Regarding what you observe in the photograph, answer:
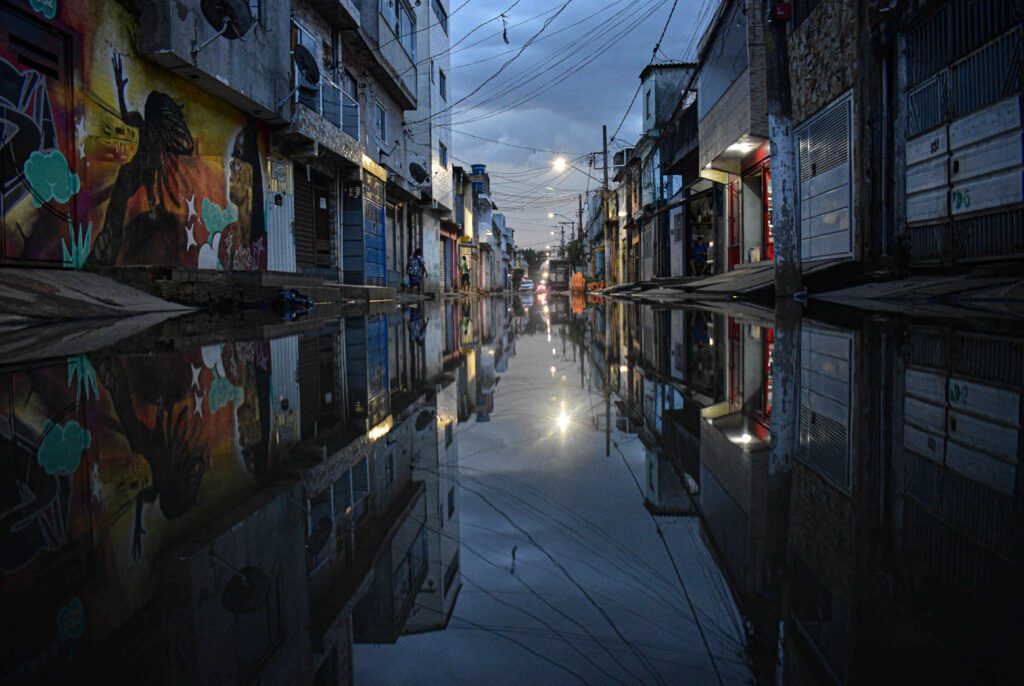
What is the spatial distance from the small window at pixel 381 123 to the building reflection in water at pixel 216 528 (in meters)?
18.5

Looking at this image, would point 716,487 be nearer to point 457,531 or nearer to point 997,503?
point 997,503

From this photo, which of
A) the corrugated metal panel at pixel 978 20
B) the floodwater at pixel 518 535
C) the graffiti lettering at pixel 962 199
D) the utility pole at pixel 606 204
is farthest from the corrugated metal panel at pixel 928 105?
the utility pole at pixel 606 204

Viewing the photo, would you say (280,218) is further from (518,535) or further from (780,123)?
(518,535)

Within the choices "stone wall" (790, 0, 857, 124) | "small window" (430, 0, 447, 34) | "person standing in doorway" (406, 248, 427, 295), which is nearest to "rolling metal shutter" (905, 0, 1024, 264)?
"stone wall" (790, 0, 857, 124)

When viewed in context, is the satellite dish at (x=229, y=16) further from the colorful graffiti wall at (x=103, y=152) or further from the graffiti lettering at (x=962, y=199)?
the graffiti lettering at (x=962, y=199)

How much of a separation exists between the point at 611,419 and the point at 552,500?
109cm

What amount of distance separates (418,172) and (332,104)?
358 inches

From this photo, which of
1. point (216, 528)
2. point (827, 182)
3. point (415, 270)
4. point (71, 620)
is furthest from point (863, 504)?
point (415, 270)

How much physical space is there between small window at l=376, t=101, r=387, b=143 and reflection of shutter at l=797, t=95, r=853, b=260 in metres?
12.7

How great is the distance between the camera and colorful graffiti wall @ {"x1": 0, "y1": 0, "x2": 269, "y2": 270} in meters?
6.66

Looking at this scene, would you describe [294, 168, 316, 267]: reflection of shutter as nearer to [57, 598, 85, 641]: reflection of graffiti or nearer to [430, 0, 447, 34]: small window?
[57, 598, 85, 641]: reflection of graffiti

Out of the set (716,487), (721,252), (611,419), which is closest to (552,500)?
(716,487)

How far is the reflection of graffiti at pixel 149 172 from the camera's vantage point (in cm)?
806

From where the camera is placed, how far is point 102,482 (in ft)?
5.86
